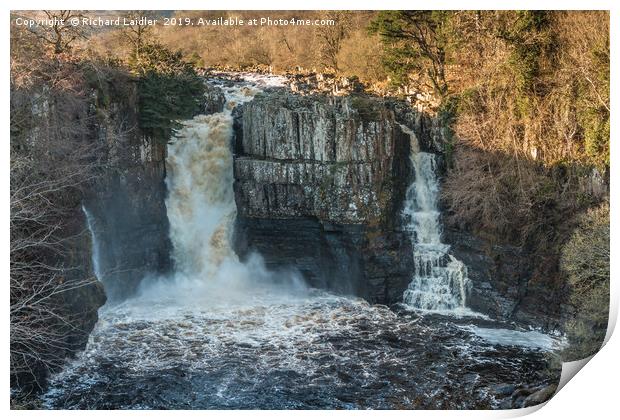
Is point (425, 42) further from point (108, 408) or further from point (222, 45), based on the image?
point (108, 408)

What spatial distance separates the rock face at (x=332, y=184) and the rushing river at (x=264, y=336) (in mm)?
533

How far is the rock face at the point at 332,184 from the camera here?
20.8 metres

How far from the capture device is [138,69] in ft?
66.1

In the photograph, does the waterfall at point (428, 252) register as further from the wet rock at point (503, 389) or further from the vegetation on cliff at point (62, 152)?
the vegetation on cliff at point (62, 152)

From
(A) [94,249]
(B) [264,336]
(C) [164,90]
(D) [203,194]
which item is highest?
(C) [164,90]

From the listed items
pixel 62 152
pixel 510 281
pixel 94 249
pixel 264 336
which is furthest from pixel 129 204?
pixel 510 281

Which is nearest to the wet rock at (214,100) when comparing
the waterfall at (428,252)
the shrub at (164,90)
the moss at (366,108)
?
the shrub at (164,90)

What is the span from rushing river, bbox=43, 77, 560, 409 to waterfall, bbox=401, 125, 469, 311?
0.11 ft

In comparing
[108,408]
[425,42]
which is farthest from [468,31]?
[108,408]

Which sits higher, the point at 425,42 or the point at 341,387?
the point at 425,42

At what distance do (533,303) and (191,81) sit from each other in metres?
11.4

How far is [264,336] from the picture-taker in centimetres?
1777

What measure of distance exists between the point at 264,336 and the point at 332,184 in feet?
17.8

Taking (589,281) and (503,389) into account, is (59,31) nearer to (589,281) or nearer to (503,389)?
(503,389)
